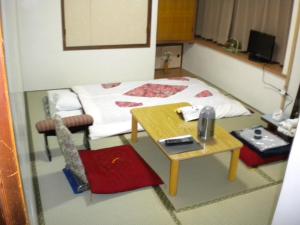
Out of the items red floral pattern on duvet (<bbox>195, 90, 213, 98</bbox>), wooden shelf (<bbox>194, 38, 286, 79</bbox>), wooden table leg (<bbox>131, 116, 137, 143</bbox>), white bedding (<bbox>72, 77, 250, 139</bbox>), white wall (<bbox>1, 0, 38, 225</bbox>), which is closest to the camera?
white wall (<bbox>1, 0, 38, 225</bbox>)

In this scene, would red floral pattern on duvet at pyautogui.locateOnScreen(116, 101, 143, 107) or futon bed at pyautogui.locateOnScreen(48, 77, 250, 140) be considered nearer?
futon bed at pyautogui.locateOnScreen(48, 77, 250, 140)

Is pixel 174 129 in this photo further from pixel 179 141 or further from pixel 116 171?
pixel 116 171

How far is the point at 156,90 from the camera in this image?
4.66 metres

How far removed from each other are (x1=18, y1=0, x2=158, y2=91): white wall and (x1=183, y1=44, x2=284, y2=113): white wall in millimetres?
1062

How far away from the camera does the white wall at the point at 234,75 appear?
4.48m

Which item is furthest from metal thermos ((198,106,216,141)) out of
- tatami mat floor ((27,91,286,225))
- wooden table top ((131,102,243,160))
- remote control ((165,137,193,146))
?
tatami mat floor ((27,91,286,225))

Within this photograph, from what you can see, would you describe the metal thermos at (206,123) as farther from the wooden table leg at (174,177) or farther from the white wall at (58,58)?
the white wall at (58,58)

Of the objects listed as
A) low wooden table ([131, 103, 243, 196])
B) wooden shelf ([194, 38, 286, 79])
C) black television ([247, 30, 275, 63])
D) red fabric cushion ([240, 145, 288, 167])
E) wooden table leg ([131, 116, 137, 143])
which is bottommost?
red fabric cushion ([240, 145, 288, 167])

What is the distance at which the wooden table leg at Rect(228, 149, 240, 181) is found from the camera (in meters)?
2.89

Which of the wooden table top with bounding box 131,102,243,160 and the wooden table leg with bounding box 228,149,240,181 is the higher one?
the wooden table top with bounding box 131,102,243,160

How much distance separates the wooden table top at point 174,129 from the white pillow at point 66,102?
3.13 ft

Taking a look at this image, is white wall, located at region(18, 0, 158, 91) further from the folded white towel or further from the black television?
the folded white towel

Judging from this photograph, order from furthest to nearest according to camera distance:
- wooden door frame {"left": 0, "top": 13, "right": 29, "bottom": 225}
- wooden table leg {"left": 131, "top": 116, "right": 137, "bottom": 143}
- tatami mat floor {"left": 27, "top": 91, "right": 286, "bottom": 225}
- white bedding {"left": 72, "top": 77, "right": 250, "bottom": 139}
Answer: white bedding {"left": 72, "top": 77, "right": 250, "bottom": 139} < wooden table leg {"left": 131, "top": 116, "right": 137, "bottom": 143} < tatami mat floor {"left": 27, "top": 91, "right": 286, "bottom": 225} < wooden door frame {"left": 0, "top": 13, "right": 29, "bottom": 225}

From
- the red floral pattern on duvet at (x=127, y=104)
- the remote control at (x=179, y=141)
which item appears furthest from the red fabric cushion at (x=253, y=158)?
the red floral pattern on duvet at (x=127, y=104)
